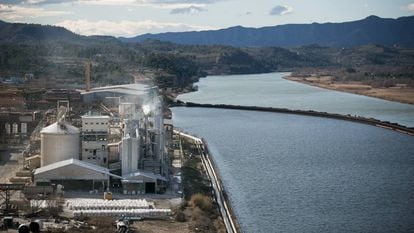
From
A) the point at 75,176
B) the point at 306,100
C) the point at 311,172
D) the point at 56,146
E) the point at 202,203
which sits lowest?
the point at 306,100

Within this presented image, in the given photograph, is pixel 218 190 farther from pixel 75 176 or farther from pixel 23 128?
pixel 23 128

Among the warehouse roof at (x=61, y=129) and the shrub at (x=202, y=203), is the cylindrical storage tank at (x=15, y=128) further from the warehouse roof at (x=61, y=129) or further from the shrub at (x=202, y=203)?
the shrub at (x=202, y=203)

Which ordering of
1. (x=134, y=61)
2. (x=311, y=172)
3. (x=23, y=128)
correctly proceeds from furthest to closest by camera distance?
(x=134, y=61) → (x=23, y=128) → (x=311, y=172)

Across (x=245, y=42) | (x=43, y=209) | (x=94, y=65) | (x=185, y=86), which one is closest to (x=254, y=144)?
(x=43, y=209)

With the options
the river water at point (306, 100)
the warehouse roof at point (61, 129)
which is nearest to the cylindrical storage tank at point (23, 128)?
the warehouse roof at point (61, 129)

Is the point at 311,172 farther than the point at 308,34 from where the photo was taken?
No

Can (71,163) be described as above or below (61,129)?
below

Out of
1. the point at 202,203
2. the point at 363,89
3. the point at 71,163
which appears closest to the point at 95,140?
the point at 71,163

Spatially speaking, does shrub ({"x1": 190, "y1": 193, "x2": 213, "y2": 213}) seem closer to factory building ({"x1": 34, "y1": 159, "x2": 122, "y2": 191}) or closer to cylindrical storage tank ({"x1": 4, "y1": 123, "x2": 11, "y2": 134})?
factory building ({"x1": 34, "y1": 159, "x2": 122, "y2": 191})

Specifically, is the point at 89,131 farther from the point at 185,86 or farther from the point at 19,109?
the point at 185,86
